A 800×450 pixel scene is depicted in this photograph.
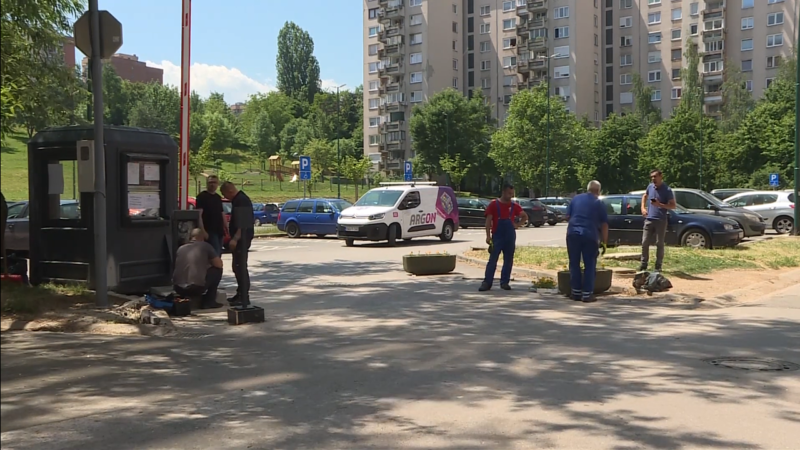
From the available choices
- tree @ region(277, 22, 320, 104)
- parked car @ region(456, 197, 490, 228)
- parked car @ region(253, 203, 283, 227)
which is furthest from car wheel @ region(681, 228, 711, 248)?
tree @ region(277, 22, 320, 104)

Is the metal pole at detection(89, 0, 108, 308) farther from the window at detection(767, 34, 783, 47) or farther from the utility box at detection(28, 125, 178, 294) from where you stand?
the window at detection(767, 34, 783, 47)

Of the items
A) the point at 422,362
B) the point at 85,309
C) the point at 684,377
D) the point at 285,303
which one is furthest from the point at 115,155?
the point at 684,377

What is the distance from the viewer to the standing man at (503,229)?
42.4ft

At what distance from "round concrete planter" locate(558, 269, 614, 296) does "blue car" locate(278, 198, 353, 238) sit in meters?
17.4

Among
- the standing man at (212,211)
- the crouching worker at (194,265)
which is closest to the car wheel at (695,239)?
the standing man at (212,211)

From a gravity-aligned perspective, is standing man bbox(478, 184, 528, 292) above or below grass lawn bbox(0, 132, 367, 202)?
below

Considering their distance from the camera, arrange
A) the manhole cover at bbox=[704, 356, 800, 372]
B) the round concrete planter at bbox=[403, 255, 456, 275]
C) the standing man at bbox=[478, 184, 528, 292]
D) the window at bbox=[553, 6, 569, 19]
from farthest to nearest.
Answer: the window at bbox=[553, 6, 569, 19] → the round concrete planter at bbox=[403, 255, 456, 275] → the standing man at bbox=[478, 184, 528, 292] → the manhole cover at bbox=[704, 356, 800, 372]

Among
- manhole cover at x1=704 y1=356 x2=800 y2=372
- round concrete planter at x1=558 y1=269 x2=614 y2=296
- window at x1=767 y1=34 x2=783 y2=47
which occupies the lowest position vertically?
manhole cover at x1=704 y1=356 x2=800 y2=372

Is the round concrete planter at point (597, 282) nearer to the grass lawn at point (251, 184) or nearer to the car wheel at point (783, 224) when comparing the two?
the grass lawn at point (251, 184)

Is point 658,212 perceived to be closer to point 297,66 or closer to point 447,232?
point 447,232

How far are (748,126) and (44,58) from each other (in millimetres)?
56521

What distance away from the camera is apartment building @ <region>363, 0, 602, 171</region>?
84438mm

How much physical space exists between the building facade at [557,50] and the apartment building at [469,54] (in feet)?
0.41

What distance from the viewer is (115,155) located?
10.5m
